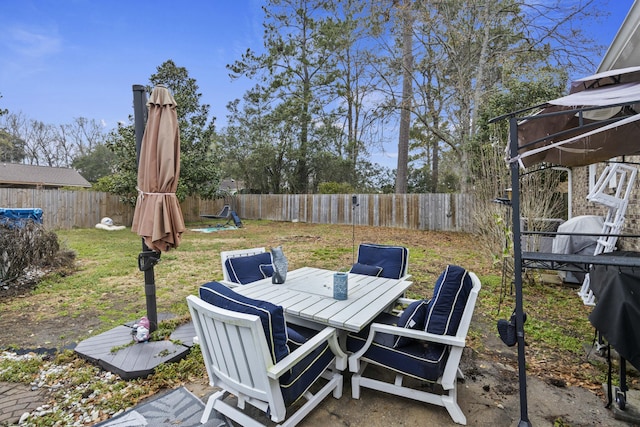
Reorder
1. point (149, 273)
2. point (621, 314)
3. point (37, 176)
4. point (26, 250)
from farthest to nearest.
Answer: point (37, 176)
point (26, 250)
point (149, 273)
point (621, 314)

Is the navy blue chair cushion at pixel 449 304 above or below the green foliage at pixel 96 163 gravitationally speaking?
below

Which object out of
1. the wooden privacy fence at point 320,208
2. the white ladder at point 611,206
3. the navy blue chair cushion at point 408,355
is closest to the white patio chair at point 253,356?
the navy blue chair cushion at point 408,355

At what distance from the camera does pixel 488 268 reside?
5805 mm

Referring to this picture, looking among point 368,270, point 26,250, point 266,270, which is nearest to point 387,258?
point 368,270

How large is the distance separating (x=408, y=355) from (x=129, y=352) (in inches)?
88.5

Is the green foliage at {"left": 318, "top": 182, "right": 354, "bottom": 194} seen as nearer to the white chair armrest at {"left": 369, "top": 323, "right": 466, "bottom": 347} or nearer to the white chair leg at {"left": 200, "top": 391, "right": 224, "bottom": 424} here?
the white chair armrest at {"left": 369, "top": 323, "right": 466, "bottom": 347}

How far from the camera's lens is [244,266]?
3.44 meters

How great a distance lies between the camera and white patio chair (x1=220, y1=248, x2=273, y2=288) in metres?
3.33

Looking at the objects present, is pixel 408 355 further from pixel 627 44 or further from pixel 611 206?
pixel 611 206

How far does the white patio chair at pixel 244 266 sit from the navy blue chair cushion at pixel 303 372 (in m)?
1.47

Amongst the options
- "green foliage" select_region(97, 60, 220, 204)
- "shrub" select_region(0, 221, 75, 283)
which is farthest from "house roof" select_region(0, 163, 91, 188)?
"shrub" select_region(0, 221, 75, 283)

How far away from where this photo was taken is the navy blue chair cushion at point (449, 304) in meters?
1.93

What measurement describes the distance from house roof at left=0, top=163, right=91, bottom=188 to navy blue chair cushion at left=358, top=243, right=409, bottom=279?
24.3 meters

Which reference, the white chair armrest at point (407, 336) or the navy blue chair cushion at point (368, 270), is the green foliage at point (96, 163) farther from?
the white chair armrest at point (407, 336)
